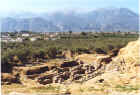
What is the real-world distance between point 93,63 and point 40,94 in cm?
1949

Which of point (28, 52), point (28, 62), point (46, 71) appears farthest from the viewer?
point (28, 52)

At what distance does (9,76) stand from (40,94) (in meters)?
12.7

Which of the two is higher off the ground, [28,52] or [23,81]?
[28,52]

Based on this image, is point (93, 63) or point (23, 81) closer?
point (23, 81)

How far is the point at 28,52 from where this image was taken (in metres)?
34.3

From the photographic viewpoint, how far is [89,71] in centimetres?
2708

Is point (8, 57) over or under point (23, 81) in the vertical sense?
over

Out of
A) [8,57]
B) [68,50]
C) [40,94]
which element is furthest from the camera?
[68,50]

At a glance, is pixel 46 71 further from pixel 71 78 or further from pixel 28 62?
pixel 28 62

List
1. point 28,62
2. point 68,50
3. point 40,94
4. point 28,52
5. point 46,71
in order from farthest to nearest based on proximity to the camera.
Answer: point 68,50
point 28,52
point 28,62
point 46,71
point 40,94

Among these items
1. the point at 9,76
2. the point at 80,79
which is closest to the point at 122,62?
the point at 80,79

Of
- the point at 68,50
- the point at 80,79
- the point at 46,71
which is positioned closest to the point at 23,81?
the point at 46,71

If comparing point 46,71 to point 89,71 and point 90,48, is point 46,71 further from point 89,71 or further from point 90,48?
point 90,48

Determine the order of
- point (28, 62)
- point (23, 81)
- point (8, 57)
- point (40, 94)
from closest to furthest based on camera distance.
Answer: point (40, 94) < point (23, 81) < point (8, 57) < point (28, 62)
